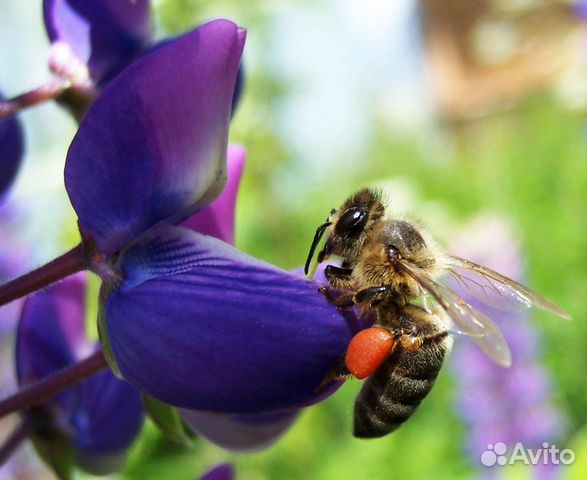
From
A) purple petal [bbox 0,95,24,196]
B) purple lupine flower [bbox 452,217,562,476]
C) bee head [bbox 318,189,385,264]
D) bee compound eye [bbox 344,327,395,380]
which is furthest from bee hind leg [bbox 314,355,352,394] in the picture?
purple lupine flower [bbox 452,217,562,476]

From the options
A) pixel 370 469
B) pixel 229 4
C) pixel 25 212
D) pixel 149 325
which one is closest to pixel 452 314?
pixel 149 325

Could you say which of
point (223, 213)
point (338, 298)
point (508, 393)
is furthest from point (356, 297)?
point (508, 393)

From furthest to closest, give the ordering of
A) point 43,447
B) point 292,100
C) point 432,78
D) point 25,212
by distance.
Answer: point 432,78, point 292,100, point 25,212, point 43,447

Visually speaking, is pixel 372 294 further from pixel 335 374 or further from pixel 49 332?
pixel 49 332

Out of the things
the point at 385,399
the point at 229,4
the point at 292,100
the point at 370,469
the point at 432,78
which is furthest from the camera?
the point at 432,78

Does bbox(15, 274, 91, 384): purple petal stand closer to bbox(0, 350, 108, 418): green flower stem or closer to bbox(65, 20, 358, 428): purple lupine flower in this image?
bbox(0, 350, 108, 418): green flower stem

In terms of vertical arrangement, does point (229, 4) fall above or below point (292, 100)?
above

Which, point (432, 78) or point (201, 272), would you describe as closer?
point (201, 272)

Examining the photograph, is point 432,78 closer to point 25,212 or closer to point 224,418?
point 25,212
